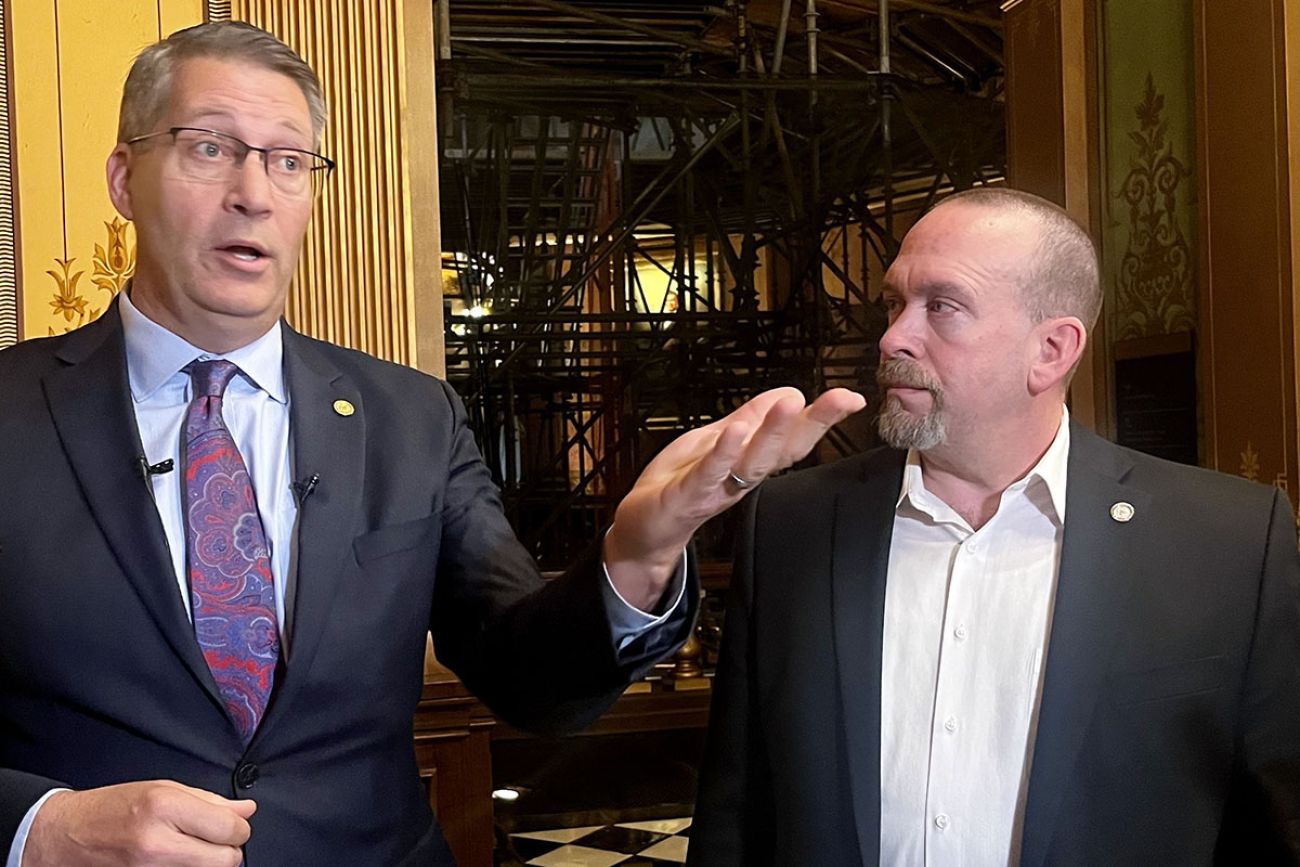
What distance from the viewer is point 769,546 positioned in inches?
83.7

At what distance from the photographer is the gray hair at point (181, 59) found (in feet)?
5.12

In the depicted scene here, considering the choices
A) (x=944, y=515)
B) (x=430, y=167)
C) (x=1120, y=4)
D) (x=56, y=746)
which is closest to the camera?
(x=56, y=746)

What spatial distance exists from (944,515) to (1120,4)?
262cm

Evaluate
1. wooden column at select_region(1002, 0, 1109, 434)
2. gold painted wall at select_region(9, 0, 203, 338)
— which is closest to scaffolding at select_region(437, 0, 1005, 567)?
wooden column at select_region(1002, 0, 1109, 434)

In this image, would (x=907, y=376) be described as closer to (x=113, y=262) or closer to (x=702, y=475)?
(x=702, y=475)

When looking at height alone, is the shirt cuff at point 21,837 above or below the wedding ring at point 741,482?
below

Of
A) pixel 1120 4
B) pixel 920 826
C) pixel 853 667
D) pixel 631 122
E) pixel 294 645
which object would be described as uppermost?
pixel 631 122

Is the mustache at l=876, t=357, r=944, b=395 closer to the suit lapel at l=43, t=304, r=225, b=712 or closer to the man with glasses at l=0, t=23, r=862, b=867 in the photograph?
the man with glasses at l=0, t=23, r=862, b=867

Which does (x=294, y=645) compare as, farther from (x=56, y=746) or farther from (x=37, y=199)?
(x=37, y=199)

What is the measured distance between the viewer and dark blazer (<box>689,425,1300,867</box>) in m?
1.84

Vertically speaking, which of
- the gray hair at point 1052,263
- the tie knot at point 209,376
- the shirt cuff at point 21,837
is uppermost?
the gray hair at point 1052,263

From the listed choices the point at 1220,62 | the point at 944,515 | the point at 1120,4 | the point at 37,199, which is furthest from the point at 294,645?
the point at 1120,4

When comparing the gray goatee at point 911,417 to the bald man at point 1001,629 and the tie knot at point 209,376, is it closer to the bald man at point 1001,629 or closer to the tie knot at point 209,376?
the bald man at point 1001,629

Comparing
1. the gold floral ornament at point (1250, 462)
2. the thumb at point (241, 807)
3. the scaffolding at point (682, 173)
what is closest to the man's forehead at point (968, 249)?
the thumb at point (241, 807)
